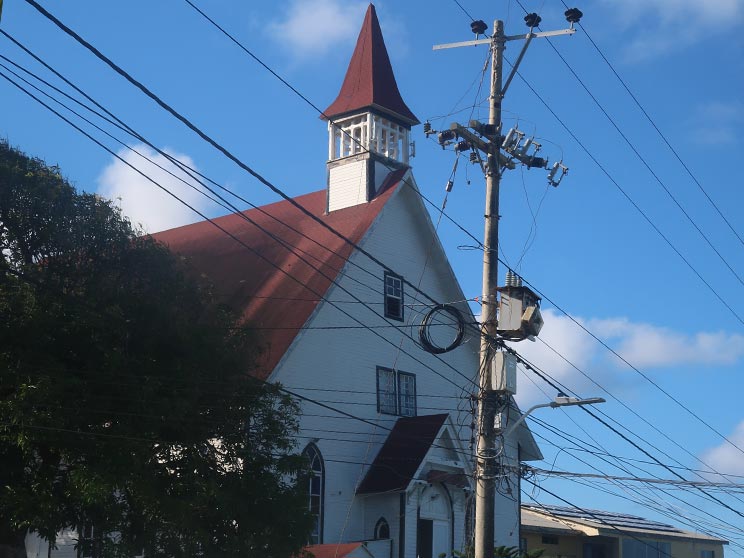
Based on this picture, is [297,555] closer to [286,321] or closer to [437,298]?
[286,321]

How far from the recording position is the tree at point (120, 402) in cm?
2153

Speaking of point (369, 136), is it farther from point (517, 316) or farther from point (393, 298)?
point (517, 316)

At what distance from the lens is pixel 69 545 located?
104 ft

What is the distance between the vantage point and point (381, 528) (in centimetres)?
3184

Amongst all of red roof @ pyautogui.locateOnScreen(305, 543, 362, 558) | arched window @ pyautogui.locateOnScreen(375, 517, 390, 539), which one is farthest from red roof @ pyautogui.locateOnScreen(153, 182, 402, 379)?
arched window @ pyautogui.locateOnScreen(375, 517, 390, 539)

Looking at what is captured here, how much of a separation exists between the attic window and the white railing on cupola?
5.22m

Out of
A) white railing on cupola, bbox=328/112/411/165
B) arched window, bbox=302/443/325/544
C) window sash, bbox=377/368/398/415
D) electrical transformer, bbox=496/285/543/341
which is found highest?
white railing on cupola, bbox=328/112/411/165

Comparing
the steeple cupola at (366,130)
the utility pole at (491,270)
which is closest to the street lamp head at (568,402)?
the utility pole at (491,270)

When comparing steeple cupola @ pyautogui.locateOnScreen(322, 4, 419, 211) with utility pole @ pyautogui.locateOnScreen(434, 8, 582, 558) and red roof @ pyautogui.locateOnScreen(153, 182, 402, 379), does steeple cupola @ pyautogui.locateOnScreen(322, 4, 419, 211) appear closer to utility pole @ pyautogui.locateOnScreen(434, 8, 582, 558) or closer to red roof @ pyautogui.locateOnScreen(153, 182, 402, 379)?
red roof @ pyautogui.locateOnScreen(153, 182, 402, 379)

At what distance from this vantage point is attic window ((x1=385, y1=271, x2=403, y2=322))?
1364 inches

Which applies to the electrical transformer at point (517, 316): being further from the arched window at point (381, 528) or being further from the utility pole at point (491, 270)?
the arched window at point (381, 528)

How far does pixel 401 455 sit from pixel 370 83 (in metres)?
13.2

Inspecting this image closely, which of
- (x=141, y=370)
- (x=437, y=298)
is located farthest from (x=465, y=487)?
(x=141, y=370)

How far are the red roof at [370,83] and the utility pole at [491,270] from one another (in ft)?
51.3
